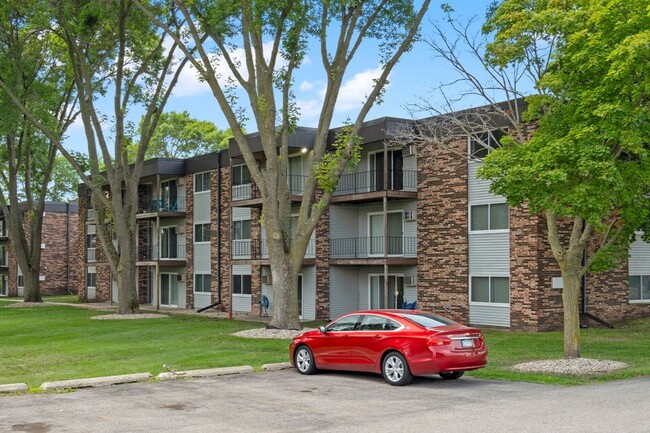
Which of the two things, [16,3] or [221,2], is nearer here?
[221,2]

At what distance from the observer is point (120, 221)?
35.3 m

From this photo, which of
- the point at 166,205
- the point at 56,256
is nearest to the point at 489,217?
the point at 166,205

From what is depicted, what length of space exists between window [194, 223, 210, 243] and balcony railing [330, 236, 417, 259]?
9.89 metres

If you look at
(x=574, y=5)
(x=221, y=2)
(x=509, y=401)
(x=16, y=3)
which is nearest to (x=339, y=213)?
(x=221, y=2)

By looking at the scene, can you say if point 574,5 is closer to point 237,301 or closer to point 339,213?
point 339,213

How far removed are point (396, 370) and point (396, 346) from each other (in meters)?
0.43

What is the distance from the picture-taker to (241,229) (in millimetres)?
39000

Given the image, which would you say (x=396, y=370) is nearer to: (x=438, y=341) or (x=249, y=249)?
(x=438, y=341)

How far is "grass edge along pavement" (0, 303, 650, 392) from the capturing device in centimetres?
1694

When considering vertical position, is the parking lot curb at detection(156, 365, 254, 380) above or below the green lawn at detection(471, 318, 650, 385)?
above

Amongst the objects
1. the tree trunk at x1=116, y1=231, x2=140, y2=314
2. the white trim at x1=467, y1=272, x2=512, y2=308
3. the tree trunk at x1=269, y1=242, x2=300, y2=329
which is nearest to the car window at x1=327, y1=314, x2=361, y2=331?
the tree trunk at x1=269, y1=242, x2=300, y2=329

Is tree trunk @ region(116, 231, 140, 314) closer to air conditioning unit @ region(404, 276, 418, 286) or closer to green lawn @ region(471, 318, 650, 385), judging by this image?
air conditioning unit @ region(404, 276, 418, 286)

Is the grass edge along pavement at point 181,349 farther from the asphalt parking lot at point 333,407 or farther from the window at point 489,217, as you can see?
the window at point 489,217

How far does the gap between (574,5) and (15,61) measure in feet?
98.6
